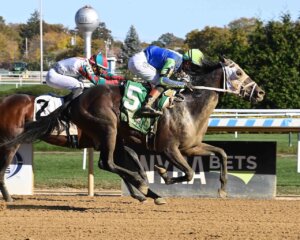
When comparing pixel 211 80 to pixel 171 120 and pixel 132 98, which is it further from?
pixel 132 98

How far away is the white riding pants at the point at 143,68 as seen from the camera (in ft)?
34.2

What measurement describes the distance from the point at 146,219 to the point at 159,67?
91.8 inches

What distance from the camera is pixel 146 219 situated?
355 inches

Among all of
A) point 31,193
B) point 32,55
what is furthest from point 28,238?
point 32,55

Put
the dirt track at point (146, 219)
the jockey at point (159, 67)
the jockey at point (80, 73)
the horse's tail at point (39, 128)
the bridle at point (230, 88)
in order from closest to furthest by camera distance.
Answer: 1. the dirt track at point (146, 219)
2. the jockey at point (159, 67)
3. the bridle at point (230, 88)
4. the horse's tail at point (39, 128)
5. the jockey at point (80, 73)

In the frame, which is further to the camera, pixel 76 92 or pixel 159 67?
pixel 76 92

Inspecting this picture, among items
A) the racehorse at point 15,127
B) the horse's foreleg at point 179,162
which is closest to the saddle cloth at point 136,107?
the horse's foreleg at point 179,162

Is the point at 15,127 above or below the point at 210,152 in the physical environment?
above

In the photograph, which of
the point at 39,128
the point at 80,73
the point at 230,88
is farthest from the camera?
the point at 80,73

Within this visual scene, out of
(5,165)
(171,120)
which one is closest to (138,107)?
(171,120)

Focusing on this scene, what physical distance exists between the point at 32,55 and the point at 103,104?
83.9m

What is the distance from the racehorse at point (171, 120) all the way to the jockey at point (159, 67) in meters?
0.14

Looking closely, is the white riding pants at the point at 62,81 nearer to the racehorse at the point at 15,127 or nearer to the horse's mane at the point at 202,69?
the racehorse at the point at 15,127

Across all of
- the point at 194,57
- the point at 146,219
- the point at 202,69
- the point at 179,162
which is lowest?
the point at 146,219
